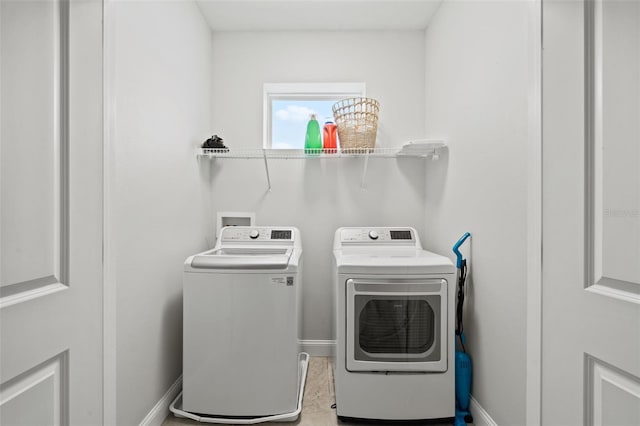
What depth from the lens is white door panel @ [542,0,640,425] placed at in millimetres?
626

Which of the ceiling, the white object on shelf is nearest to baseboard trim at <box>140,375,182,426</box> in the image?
the white object on shelf

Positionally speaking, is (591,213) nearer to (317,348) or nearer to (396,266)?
(396,266)

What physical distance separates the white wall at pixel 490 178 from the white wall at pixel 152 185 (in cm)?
154

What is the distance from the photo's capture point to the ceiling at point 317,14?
2.01 meters

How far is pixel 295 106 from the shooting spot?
2.43m

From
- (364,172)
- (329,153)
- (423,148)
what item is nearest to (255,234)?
(329,153)

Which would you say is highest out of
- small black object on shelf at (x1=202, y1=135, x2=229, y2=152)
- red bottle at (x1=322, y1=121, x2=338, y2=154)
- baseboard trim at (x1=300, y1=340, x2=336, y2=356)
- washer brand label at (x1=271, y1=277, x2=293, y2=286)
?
red bottle at (x1=322, y1=121, x2=338, y2=154)

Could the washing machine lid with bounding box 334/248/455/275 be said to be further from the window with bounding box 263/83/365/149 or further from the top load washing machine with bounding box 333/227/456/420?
the window with bounding box 263/83/365/149

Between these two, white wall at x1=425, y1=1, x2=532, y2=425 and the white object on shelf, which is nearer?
white wall at x1=425, y1=1, x2=532, y2=425

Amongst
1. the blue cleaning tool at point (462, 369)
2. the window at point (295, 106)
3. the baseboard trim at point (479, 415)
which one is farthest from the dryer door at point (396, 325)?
the window at point (295, 106)

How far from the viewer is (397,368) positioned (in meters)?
1.50

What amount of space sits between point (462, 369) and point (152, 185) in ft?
6.08

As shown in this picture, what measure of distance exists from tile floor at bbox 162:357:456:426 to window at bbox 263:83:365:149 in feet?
5.67

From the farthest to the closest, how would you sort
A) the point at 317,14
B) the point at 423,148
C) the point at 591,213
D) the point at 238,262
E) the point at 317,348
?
1. the point at 317,348
2. the point at 317,14
3. the point at 423,148
4. the point at 238,262
5. the point at 591,213
